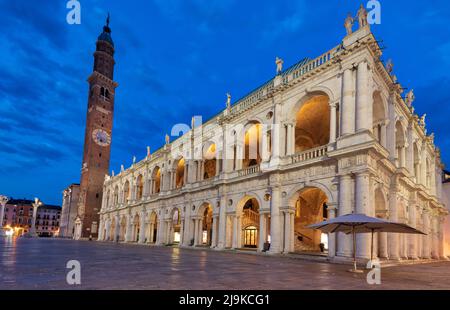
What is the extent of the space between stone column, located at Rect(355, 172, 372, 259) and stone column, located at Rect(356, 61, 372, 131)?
9.46 feet

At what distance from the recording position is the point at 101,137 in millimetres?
69562

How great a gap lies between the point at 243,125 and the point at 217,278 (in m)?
20.3

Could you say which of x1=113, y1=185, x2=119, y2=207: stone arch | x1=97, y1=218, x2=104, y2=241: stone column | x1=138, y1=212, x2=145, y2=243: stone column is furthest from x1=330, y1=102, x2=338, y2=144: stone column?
x1=97, y1=218, x2=104, y2=241: stone column

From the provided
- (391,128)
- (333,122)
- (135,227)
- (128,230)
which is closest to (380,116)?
(391,128)

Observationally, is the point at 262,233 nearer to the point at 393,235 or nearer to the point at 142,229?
the point at 393,235

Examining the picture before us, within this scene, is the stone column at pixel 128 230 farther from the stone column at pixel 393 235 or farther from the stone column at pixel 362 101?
the stone column at pixel 362 101

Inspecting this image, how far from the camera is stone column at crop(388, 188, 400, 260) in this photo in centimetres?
2098

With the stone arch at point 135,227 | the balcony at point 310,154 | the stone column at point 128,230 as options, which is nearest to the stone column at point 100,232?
the stone column at point 128,230

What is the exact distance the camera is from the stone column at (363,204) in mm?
16812

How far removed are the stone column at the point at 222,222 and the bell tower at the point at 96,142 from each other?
46163 mm

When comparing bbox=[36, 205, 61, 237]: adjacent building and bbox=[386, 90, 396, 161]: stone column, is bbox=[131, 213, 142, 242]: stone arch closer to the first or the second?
bbox=[386, 90, 396, 161]: stone column

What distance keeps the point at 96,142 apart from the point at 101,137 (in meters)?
1.70

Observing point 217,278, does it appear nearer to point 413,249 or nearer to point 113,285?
point 113,285
